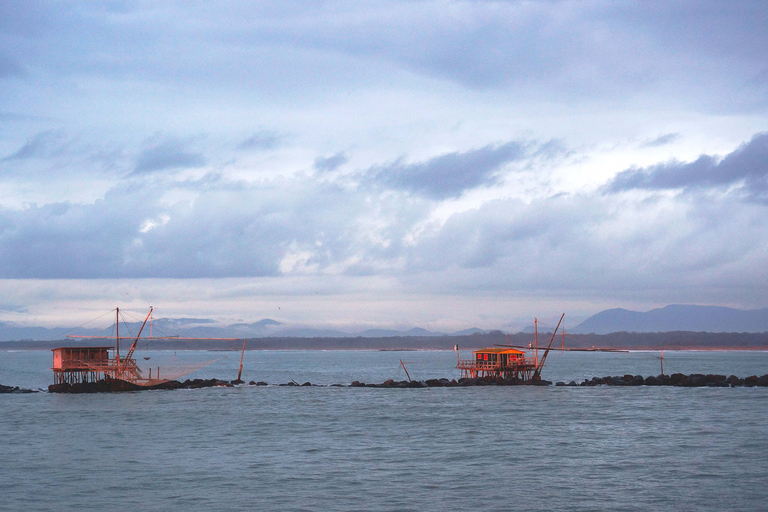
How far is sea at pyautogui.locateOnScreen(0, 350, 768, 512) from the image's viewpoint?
3284 cm

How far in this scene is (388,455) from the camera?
44.5m

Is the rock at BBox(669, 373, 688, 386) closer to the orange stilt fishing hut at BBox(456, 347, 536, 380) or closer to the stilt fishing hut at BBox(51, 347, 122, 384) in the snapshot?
the orange stilt fishing hut at BBox(456, 347, 536, 380)

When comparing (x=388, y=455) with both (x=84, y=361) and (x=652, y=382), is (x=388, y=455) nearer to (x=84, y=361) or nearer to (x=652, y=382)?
(x=84, y=361)

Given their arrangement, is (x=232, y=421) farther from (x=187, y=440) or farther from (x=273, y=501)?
(x=273, y=501)

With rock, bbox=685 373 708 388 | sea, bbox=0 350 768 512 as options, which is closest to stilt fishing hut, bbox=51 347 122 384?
sea, bbox=0 350 768 512

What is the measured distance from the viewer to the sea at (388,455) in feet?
108

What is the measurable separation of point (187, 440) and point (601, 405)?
43.0 m

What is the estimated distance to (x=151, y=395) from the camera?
89625mm

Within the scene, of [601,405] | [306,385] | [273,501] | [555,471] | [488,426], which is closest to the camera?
[273,501]

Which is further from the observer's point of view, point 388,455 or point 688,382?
point 688,382

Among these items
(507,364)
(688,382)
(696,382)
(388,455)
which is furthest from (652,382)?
(388,455)

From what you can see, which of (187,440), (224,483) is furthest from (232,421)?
(224,483)

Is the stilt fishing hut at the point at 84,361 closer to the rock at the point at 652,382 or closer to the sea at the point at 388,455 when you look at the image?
the sea at the point at 388,455

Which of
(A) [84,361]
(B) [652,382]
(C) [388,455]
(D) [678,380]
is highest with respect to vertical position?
(A) [84,361]
